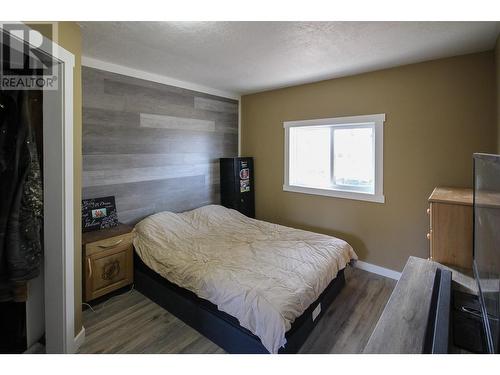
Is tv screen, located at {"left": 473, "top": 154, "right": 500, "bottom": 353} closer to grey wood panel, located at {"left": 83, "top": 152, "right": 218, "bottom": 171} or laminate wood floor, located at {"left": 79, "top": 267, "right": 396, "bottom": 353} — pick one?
laminate wood floor, located at {"left": 79, "top": 267, "right": 396, "bottom": 353}

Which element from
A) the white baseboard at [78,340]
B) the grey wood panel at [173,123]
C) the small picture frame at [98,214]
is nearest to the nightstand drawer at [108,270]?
the small picture frame at [98,214]

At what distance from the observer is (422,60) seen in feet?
8.45

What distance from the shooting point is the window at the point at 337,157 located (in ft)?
9.93

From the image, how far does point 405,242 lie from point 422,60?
196 cm

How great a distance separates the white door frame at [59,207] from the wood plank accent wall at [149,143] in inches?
39.2

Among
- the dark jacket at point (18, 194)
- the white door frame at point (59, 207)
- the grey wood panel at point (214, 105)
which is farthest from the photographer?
the grey wood panel at point (214, 105)

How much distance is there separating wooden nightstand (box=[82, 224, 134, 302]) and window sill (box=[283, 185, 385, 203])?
7.39 feet

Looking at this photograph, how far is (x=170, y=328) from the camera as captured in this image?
2086 millimetres

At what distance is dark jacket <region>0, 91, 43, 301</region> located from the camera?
148 centimetres

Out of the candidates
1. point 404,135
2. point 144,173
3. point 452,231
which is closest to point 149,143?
point 144,173

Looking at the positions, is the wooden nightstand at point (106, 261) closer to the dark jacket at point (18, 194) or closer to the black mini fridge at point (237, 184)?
the dark jacket at point (18, 194)

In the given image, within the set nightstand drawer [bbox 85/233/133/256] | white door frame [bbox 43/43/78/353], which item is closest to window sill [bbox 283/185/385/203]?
nightstand drawer [bbox 85/233/133/256]
